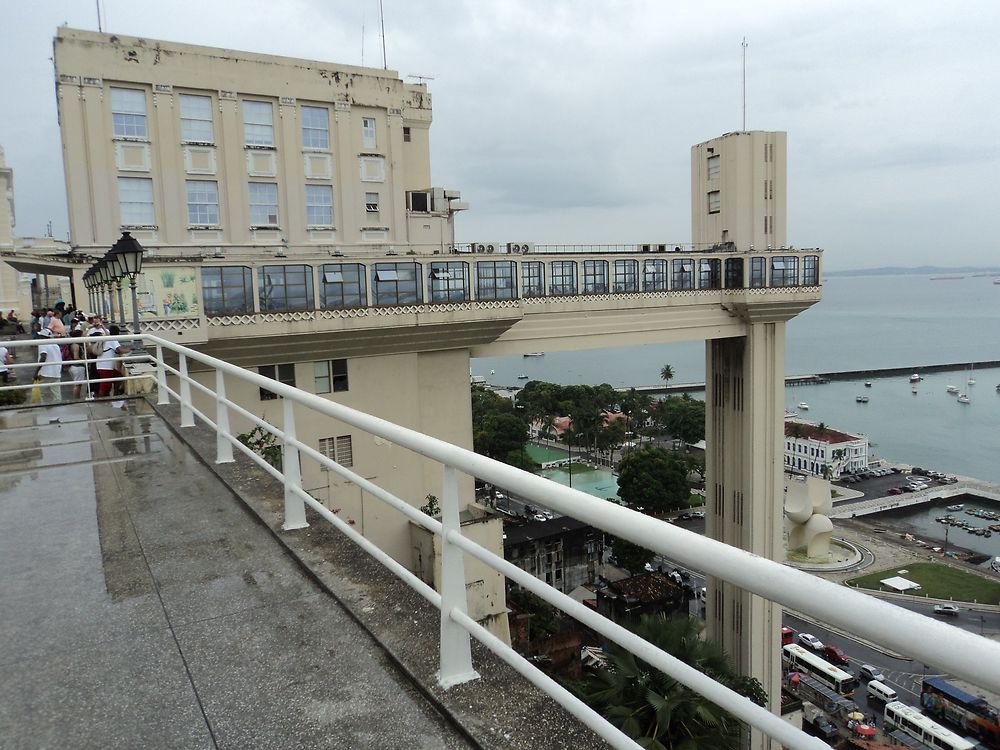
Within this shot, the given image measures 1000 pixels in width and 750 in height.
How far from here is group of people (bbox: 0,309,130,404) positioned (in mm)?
10716

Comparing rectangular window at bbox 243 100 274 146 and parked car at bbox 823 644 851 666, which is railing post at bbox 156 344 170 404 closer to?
rectangular window at bbox 243 100 274 146

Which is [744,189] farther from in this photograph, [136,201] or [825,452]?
[825,452]

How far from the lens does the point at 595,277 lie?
79.6 feet

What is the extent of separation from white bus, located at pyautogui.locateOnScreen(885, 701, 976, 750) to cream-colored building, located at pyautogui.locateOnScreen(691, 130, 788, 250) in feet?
68.9

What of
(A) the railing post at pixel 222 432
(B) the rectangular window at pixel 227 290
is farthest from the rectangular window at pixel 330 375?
(A) the railing post at pixel 222 432

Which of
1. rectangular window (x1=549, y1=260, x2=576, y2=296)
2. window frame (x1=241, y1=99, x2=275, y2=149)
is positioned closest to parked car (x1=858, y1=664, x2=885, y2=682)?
rectangular window (x1=549, y1=260, x2=576, y2=296)

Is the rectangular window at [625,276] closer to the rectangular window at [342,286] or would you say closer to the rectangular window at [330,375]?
the rectangular window at [342,286]

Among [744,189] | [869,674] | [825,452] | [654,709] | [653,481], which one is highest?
[744,189]

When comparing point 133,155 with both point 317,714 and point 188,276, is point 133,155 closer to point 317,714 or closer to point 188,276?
point 188,276

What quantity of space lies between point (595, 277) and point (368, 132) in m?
10.3

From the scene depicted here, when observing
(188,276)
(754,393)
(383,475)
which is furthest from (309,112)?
(754,393)

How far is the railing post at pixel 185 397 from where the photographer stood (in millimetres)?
7331

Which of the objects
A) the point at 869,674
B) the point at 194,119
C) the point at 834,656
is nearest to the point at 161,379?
the point at 194,119

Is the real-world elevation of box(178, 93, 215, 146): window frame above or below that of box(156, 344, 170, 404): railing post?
above
